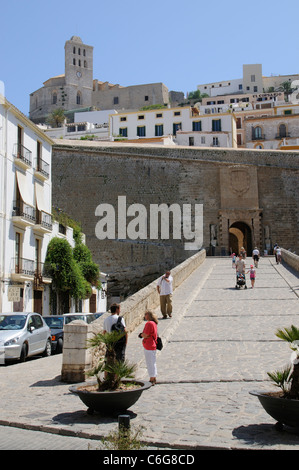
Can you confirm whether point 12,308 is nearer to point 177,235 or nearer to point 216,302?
point 216,302

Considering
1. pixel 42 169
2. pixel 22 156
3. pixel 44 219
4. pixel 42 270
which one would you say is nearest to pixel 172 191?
pixel 42 169

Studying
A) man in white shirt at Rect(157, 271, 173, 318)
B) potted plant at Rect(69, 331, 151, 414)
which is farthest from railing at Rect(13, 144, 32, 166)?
potted plant at Rect(69, 331, 151, 414)

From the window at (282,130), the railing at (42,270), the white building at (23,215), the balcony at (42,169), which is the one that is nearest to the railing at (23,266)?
the white building at (23,215)

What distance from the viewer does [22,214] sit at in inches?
869

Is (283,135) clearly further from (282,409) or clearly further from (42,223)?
(282,409)

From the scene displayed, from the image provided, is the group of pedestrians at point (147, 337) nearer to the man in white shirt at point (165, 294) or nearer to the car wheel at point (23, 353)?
the car wheel at point (23, 353)

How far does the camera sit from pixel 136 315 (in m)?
13.0

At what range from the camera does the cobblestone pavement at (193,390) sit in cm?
555

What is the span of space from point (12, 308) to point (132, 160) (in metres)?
21.2

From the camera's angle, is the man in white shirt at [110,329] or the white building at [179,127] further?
the white building at [179,127]

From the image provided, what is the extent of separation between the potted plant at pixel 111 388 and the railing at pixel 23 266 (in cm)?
1541

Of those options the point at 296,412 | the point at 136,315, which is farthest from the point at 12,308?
the point at 296,412
